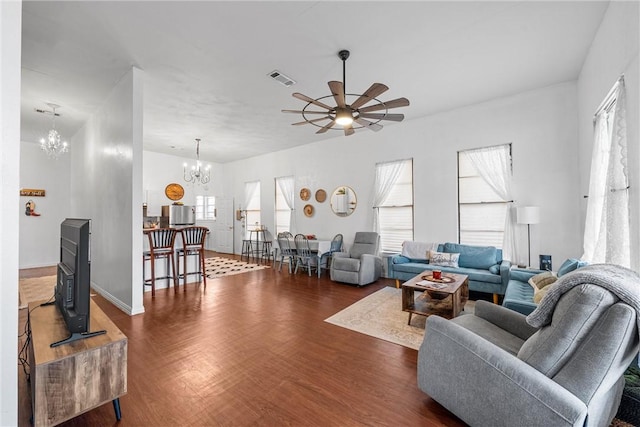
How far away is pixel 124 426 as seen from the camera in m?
1.74

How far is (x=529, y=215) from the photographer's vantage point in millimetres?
4066

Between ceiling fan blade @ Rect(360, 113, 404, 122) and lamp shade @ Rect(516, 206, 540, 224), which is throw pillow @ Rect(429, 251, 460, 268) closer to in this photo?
lamp shade @ Rect(516, 206, 540, 224)

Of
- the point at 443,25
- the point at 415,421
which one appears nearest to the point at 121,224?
the point at 415,421

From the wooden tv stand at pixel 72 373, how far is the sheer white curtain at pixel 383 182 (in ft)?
16.6

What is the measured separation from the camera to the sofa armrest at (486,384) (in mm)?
1289

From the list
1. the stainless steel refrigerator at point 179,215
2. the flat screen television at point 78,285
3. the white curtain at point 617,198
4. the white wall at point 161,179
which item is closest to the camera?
the flat screen television at point 78,285

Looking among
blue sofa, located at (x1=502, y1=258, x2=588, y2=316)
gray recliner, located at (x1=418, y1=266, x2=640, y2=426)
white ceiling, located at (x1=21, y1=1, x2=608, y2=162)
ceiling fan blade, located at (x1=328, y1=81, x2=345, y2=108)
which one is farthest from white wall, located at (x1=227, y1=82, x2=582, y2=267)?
gray recliner, located at (x1=418, y1=266, x2=640, y2=426)

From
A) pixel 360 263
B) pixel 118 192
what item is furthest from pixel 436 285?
pixel 118 192

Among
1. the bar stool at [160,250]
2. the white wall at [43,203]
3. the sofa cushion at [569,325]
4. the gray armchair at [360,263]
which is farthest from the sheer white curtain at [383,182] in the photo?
the white wall at [43,203]

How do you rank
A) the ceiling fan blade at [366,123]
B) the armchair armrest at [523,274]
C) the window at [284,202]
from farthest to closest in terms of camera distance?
the window at [284,202]
the armchair armrest at [523,274]
the ceiling fan blade at [366,123]

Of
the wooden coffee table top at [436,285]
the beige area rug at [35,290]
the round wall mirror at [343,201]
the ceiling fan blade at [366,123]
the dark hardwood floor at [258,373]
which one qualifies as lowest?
the dark hardwood floor at [258,373]

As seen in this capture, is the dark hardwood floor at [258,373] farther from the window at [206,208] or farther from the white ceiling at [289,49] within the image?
the window at [206,208]

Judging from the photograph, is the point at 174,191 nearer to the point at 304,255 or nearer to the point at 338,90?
the point at 304,255

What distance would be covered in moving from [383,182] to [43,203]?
853cm
